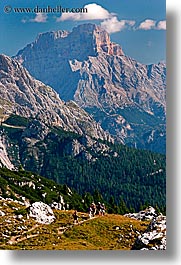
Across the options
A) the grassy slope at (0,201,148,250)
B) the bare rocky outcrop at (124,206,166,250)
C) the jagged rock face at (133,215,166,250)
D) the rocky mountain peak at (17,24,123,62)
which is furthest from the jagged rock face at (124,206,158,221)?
the rocky mountain peak at (17,24,123,62)

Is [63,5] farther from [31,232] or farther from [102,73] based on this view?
[102,73]

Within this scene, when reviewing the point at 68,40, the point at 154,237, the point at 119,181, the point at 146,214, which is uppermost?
the point at 68,40

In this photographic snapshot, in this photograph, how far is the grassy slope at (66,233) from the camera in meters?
10.2

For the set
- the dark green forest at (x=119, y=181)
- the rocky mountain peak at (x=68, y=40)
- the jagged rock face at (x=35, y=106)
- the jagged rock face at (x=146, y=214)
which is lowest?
the jagged rock face at (x=146, y=214)

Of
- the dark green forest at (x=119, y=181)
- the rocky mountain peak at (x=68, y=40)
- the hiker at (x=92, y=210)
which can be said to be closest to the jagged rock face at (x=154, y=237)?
the dark green forest at (x=119, y=181)

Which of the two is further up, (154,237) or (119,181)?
(119,181)

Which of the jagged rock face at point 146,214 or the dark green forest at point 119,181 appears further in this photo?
the dark green forest at point 119,181

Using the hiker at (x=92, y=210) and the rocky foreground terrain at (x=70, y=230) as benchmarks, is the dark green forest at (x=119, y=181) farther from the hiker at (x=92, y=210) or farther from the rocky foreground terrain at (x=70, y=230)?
the rocky foreground terrain at (x=70, y=230)

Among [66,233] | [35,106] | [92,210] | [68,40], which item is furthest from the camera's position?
[35,106]

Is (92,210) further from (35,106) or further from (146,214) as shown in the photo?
(35,106)

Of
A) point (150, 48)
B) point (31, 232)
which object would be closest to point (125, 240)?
point (31, 232)

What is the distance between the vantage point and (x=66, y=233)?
10.6 meters

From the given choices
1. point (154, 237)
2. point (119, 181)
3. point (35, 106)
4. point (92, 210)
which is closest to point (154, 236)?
point (154, 237)

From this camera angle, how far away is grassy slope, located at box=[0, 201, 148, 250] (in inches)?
403
